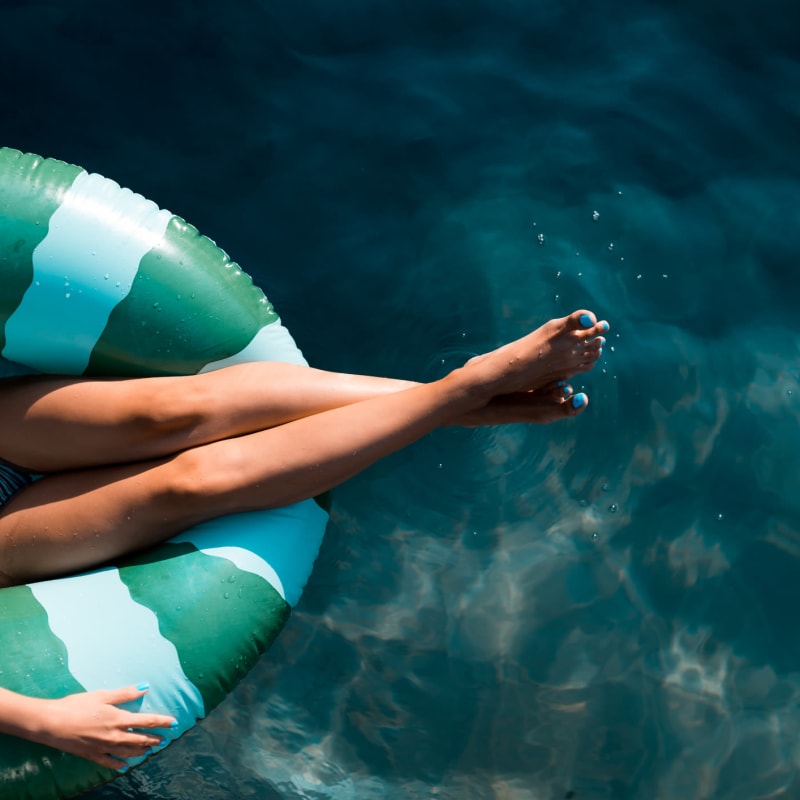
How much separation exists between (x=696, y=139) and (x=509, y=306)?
2.89 ft

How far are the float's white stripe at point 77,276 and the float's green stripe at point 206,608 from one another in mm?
556

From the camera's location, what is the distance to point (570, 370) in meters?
2.62

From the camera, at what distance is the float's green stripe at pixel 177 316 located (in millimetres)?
2627

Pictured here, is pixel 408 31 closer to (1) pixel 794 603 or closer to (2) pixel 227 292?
(2) pixel 227 292

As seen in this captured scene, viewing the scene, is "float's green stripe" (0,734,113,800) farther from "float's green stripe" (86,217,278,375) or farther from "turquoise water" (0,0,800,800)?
"float's green stripe" (86,217,278,375)

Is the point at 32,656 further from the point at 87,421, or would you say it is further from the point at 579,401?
the point at 579,401

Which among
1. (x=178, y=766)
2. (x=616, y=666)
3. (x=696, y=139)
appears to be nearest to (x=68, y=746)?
(x=178, y=766)

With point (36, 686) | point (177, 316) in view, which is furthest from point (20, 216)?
point (36, 686)

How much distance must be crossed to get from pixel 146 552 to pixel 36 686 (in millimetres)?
398

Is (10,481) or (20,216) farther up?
(20,216)

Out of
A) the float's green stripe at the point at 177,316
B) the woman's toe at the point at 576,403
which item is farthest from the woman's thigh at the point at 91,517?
the woman's toe at the point at 576,403

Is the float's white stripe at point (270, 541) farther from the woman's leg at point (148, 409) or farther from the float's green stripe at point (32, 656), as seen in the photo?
the float's green stripe at point (32, 656)

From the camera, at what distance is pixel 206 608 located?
8.15 feet

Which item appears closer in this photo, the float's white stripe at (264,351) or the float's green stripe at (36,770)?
the float's green stripe at (36,770)
